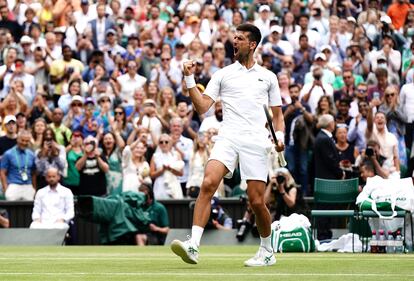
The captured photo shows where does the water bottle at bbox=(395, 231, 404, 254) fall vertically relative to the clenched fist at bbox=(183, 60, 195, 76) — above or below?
below

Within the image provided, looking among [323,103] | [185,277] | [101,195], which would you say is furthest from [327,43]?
[185,277]

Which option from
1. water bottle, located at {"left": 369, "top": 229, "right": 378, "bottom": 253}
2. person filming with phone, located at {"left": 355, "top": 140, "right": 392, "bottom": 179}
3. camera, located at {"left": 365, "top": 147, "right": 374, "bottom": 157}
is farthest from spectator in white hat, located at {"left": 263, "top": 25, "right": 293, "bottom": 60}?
water bottle, located at {"left": 369, "top": 229, "right": 378, "bottom": 253}

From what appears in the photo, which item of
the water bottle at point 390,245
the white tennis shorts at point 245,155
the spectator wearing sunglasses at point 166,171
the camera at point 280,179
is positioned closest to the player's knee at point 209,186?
the white tennis shorts at point 245,155

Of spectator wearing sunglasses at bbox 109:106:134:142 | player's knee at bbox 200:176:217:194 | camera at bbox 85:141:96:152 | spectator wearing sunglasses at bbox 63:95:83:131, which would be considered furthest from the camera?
spectator wearing sunglasses at bbox 63:95:83:131

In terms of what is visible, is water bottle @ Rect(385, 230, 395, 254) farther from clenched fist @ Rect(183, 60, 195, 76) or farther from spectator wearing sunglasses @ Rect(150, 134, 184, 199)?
clenched fist @ Rect(183, 60, 195, 76)

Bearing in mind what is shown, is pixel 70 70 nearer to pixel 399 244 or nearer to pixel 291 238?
pixel 291 238

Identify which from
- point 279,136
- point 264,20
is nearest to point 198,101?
point 279,136

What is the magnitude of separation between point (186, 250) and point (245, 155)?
3.67 feet

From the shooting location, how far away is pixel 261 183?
41.3ft

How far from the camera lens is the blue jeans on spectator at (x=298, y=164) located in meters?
22.9

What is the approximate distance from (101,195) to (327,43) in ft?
23.1

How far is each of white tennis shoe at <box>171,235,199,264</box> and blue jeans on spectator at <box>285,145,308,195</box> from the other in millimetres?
10547

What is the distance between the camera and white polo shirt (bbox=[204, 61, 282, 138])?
500 inches

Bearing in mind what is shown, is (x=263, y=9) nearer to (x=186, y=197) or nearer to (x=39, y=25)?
(x=39, y=25)
